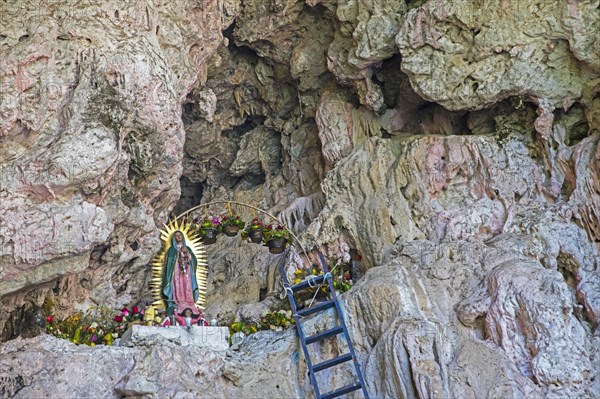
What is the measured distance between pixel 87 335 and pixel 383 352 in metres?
3.26

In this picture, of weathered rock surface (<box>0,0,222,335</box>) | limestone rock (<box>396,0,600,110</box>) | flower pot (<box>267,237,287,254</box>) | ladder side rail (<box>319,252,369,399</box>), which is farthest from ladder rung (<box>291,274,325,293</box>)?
limestone rock (<box>396,0,600,110</box>)

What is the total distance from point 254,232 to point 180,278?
1250 millimetres

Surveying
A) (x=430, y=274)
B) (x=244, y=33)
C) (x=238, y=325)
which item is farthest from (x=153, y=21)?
(x=430, y=274)

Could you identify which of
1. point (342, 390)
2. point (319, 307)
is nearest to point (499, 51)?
point (319, 307)

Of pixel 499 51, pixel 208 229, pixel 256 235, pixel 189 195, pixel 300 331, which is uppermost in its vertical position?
pixel 189 195

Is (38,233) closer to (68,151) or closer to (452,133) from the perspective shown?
(68,151)

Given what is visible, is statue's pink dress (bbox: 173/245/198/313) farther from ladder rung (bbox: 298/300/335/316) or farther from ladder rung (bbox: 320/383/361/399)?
ladder rung (bbox: 320/383/361/399)

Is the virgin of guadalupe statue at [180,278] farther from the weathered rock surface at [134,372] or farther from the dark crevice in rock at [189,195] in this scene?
the dark crevice in rock at [189,195]

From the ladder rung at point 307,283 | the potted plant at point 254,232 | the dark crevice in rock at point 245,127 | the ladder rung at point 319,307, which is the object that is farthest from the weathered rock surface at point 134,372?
the dark crevice in rock at point 245,127

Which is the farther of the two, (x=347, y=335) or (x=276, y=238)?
(x=276, y=238)

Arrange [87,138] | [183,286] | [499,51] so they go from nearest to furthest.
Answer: [87,138] < [183,286] < [499,51]

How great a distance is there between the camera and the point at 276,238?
10797mm

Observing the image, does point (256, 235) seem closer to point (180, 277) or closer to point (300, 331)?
point (180, 277)

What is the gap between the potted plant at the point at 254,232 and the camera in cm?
1089
